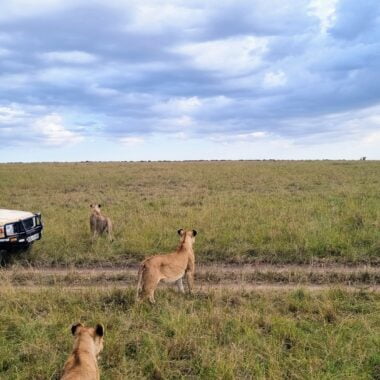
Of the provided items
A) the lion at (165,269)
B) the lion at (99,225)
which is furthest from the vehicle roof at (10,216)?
the lion at (165,269)


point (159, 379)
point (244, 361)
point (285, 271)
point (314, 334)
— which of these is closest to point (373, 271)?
point (285, 271)

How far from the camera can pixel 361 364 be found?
15.9 feet

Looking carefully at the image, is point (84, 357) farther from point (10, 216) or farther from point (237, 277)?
point (10, 216)

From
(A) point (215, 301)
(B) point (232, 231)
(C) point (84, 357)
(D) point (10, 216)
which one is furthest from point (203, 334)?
(D) point (10, 216)

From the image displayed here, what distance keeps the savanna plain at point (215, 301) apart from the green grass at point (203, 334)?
0.05 ft

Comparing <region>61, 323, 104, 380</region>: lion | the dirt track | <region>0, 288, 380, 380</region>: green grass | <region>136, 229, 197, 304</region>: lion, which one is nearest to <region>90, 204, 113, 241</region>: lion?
the dirt track

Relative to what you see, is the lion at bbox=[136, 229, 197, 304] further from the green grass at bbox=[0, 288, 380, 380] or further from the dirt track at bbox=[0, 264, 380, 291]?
the dirt track at bbox=[0, 264, 380, 291]

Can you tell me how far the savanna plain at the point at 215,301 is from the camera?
4969mm

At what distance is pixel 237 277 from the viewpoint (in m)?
8.24

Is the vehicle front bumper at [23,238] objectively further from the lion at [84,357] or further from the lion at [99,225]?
the lion at [84,357]

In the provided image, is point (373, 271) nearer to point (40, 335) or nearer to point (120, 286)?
point (120, 286)

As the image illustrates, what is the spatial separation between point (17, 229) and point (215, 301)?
4841 mm

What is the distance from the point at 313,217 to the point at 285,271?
4715mm

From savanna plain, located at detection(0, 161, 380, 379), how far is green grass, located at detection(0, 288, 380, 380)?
2 centimetres
